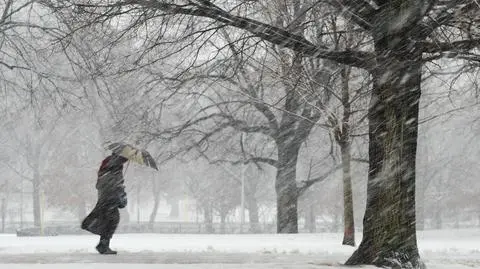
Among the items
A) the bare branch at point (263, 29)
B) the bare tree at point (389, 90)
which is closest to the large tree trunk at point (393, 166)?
the bare tree at point (389, 90)

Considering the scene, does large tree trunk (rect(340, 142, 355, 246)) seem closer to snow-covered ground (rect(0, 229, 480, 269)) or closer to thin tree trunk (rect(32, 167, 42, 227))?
snow-covered ground (rect(0, 229, 480, 269))

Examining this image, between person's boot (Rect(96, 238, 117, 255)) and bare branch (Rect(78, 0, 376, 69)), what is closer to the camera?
bare branch (Rect(78, 0, 376, 69))

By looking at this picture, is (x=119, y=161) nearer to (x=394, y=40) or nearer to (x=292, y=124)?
(x=394, y=40)

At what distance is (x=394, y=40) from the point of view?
887 cm

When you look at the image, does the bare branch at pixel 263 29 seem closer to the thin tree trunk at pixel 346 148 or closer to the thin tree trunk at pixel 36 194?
the thin tree trunk at pixel 346 148

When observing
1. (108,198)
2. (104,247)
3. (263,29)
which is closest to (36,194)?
(104,247)

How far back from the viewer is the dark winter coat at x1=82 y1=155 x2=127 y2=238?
10.9m

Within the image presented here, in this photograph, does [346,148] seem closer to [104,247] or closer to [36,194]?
[104,247]

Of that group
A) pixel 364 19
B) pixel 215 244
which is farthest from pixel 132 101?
pixel 364 19

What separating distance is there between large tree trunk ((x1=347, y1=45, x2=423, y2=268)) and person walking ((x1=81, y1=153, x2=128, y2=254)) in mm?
3979

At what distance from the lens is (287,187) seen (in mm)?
22469

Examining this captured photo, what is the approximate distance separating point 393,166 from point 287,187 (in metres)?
13.7

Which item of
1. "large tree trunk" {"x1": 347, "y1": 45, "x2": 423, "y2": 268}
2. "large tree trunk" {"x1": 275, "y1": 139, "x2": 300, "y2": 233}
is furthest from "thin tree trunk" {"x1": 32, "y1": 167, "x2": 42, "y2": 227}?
"large tree trunk" {"x1": 347, "y1": 45, "x2": 423, "y2": 268}

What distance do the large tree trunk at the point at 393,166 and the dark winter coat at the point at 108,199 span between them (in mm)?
3979
